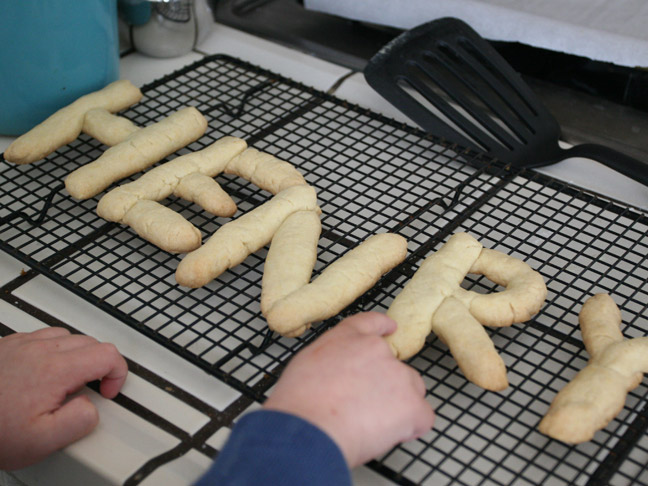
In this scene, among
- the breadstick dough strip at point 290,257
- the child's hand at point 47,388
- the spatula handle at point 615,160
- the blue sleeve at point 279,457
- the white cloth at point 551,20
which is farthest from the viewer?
the white cloth at point 551,20

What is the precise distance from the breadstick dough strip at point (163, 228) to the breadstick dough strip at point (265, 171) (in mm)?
127

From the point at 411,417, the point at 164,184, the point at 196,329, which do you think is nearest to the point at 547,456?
the point at 411,417

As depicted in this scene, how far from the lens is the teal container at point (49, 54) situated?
1.06 m

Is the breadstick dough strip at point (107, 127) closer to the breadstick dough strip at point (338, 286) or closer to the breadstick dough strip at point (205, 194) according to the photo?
the breadstick dough strip at point (205, 194)

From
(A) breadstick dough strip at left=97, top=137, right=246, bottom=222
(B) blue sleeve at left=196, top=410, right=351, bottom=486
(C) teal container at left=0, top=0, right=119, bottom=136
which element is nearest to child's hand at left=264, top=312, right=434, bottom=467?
(B) blue sleeve at left=196, top=410, right=351, bottom=486

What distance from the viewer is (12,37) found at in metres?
1.06

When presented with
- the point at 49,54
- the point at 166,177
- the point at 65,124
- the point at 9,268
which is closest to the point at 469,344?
the point at 166,177

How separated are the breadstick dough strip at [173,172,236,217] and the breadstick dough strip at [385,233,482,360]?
0.26 m

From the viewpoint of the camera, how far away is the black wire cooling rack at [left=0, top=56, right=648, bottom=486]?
68 cm

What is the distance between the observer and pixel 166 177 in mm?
962

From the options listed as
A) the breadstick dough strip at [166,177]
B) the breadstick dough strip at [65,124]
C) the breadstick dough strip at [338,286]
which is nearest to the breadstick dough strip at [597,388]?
the breadstick dough strip at [338,286]

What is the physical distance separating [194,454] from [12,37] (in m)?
0.70

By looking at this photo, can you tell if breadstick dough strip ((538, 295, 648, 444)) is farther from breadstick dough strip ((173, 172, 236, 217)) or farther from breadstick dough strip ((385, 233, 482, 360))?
breadstick dough strip ((173, 172, 236, 217))

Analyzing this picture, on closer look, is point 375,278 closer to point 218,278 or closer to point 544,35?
point 218,278
